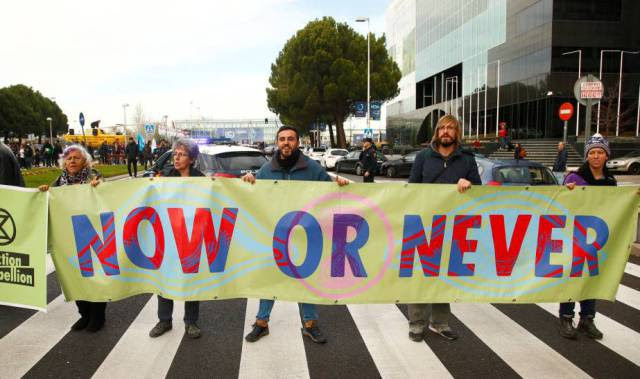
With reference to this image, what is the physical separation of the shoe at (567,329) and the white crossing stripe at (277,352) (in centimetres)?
235

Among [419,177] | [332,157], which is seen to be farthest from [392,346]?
[332,157]

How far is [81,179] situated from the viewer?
495 cm

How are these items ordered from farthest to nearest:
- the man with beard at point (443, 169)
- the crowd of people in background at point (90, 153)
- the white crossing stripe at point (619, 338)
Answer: the crowd of people in background at point (90, 153), the man with beard at point (443, 169), the white crossing stripe at point (619, 338)

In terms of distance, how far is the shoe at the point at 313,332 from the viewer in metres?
4.47

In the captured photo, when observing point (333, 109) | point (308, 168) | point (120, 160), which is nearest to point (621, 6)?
point (333, 109)

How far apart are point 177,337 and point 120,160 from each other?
40.6 meters

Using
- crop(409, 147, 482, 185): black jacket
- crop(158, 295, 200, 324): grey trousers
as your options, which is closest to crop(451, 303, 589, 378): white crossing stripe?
crop(409, 147, 482, 185): black jacket

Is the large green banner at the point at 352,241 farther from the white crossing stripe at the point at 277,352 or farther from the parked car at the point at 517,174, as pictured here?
the parked car at the point at 517,174

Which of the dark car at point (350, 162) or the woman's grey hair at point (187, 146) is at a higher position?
the woman's grey hair at point (187, 146)

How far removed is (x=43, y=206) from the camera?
4.62 m

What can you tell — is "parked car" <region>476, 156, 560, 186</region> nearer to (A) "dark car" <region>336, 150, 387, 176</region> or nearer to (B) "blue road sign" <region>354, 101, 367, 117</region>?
(A) "dark car" <region>336, 150, 387, 176</region>

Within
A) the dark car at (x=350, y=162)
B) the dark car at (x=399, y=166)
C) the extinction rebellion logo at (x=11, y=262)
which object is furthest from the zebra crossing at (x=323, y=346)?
the dark car at (x=350, y=162)

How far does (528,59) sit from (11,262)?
45.1 m

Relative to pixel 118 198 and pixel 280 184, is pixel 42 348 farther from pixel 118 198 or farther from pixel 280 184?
pixel 280 184
